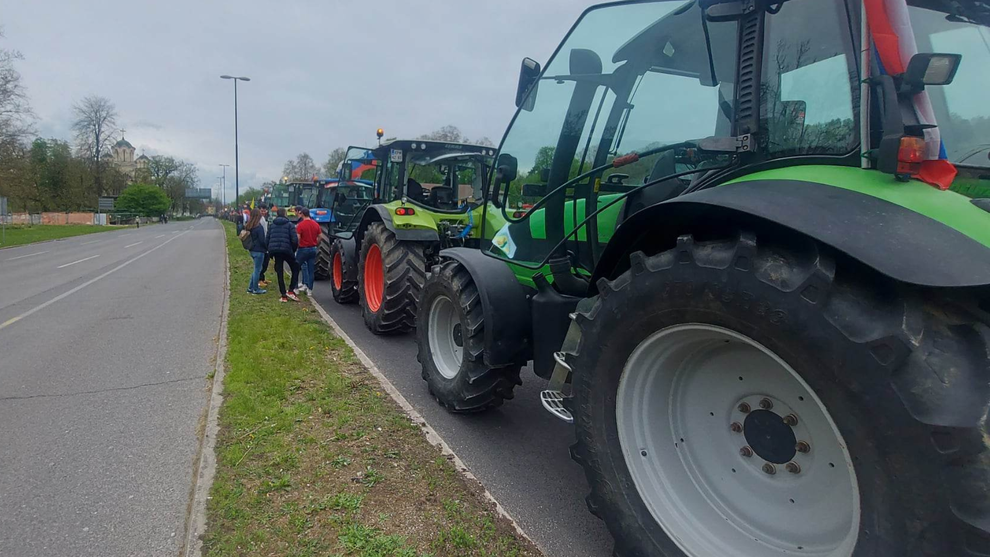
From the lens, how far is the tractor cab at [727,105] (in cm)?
197

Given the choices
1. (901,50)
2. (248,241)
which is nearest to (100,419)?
(901,50)

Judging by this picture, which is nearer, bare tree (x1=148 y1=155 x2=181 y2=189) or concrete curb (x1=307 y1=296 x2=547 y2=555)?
concrete curb (x1=307 y1=296 x2=547 y2=555)

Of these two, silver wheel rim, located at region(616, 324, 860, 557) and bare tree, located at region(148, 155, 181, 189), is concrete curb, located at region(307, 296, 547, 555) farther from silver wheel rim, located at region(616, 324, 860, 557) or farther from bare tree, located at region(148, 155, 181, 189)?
bare tree, located at region(148, 155, 181, 189)

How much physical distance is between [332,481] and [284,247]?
281 inches

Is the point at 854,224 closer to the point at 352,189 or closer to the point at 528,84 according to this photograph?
the point at 528,84

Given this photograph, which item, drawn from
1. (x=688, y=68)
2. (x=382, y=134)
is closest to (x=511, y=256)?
(x=688, y=68)

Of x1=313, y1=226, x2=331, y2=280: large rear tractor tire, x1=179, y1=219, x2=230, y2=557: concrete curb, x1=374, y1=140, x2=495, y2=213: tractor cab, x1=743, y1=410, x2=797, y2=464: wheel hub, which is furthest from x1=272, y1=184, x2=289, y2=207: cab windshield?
x1=743, y1=410, x2=797, y2=464: wheel hub

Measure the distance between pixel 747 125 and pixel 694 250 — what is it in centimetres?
71

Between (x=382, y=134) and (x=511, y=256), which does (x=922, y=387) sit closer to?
(x=511, y=256)

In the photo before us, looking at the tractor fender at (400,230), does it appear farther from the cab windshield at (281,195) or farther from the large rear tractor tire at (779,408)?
the cab windshield at (281,195)

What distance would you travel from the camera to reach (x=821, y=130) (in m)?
2.25

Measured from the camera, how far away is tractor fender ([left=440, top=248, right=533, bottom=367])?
3752 millimetres

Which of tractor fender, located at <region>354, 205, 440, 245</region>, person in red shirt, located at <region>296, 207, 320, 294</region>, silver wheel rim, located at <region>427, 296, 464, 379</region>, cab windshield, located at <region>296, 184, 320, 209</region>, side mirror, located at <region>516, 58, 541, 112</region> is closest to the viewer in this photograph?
side mirror, located at <region>516, 58, 541, 112</region>

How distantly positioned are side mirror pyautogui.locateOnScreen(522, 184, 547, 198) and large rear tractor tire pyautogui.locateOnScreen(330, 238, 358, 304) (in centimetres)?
565
